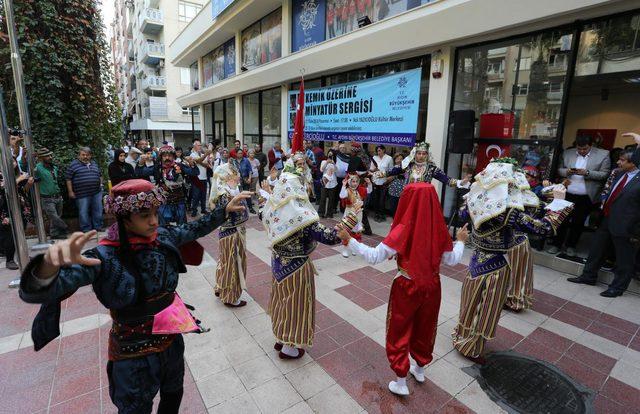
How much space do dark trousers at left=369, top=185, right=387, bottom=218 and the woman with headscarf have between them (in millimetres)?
5960

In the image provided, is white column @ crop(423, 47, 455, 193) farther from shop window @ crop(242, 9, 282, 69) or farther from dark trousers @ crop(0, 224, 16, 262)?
dark trousers @ crop(0, 224, 16, 262)

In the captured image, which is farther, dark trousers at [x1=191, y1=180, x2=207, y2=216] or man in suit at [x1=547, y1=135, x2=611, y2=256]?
dark trousers at [x1=191, y1=180, x2=207, y2=216]

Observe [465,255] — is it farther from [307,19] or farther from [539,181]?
[307,19]

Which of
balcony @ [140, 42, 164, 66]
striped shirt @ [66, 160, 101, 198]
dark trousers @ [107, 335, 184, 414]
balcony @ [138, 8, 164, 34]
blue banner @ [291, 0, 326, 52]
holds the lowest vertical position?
dark trousers @ [107, 335, 184, 414]

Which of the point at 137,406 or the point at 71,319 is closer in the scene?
the point at 137,406

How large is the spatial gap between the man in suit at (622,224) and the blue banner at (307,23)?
828cm

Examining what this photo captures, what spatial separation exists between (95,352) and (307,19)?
1065 centimetres

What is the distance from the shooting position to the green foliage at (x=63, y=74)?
760 cm

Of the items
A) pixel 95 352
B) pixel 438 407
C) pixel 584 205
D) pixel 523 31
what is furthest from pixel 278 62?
pixel 438 407

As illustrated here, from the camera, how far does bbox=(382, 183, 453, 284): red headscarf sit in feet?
8.65

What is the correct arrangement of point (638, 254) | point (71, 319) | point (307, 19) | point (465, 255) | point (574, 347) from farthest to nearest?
point (307, 19) < point (465, 255) < point (638, 254) < point (71, 319) < point (574, 347)

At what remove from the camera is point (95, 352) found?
3545mm

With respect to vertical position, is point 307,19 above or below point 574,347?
above

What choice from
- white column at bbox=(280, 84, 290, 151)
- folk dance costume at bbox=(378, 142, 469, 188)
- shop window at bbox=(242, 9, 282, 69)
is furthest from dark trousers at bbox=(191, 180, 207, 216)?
shop window at bbox=(242, 9, 282, 69)
